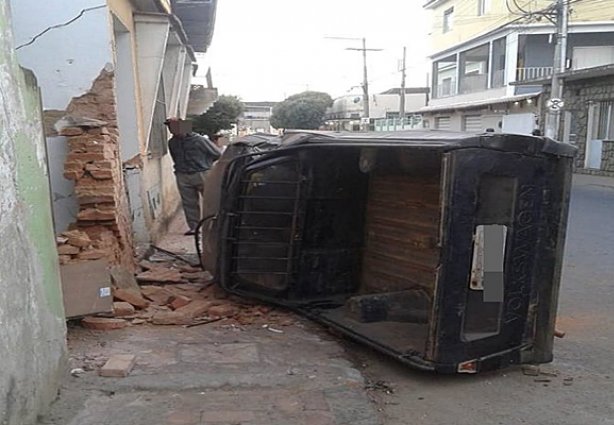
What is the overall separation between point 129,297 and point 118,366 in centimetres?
Result: 142

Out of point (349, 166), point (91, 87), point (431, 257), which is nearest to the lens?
point (431, 257)

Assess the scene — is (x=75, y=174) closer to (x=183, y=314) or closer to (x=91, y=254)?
(x=91, y=254)

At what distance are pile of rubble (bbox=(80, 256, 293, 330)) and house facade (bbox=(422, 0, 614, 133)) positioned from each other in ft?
69.3

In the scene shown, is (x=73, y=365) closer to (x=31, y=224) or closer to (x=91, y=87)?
(x=31, y=224)

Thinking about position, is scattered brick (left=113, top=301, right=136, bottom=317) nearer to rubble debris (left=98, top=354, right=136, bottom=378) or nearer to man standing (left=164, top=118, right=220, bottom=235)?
rubble debris (left=98, top=354, right=136, bottom=378)

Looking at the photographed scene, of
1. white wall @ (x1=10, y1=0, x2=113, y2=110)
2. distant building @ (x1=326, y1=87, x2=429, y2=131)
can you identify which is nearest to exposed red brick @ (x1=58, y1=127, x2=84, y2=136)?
white wall @ (x1=10, y1=0, x2=113, y2=110)

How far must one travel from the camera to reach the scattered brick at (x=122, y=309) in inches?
201

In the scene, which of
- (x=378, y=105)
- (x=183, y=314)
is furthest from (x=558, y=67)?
(x=378, y=105)

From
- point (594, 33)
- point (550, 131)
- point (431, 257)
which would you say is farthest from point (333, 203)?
point (594, 33)

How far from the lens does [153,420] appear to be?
135 inches

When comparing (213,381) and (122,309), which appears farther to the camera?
(122,309)

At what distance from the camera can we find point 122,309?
5.15 metres

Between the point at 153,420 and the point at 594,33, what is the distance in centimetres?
3104

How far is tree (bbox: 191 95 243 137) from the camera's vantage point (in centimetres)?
2554
